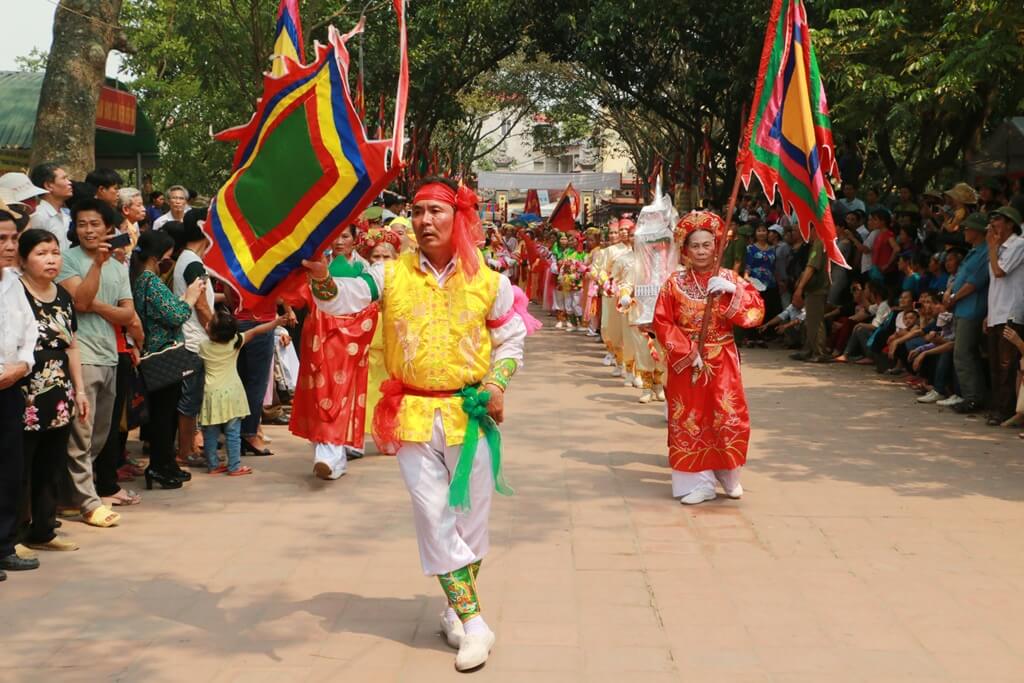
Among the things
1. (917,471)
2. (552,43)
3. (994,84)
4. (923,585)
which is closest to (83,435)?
(923,585)

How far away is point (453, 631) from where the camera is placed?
194 inches

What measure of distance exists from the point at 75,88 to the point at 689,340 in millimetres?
6237

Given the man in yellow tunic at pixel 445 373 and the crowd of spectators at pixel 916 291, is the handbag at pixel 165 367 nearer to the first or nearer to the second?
the man in yellow tunic at pixel 445 373

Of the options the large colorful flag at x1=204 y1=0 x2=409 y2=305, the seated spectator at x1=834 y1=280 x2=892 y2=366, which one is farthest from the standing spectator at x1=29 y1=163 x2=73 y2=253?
the seated spectator at x1=834 y1=280 x2=892 y2=366

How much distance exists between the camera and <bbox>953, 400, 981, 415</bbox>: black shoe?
11125 millimetres

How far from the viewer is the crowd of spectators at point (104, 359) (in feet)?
19.5

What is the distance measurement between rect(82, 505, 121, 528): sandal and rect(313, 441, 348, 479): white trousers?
5.17 feet

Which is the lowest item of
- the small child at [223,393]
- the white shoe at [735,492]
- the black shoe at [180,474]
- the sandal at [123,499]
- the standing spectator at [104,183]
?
the sandal at [123,499]

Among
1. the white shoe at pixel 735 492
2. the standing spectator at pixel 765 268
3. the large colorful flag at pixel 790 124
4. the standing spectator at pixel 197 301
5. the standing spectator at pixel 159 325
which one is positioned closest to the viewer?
the large colorful flag at pixel 790 124

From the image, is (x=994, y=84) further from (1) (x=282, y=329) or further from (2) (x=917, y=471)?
(1) (x=282, y=329)

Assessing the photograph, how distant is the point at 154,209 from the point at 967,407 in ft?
29.9

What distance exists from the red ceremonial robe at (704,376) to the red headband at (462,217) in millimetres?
3019

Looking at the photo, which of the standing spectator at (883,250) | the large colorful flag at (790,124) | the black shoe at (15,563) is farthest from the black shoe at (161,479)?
the standing spectator at (883,250)

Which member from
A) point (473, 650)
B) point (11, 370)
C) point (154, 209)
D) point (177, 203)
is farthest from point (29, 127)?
point (473, 650)
